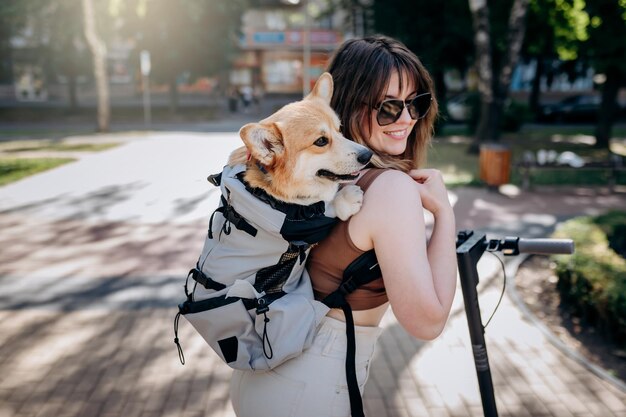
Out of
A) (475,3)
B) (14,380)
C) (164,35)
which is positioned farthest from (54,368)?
(164,35)

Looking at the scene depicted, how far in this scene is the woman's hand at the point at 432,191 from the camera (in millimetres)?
2086

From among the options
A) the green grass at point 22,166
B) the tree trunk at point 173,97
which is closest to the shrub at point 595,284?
the green grass at point 22,166

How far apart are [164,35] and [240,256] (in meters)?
35.3

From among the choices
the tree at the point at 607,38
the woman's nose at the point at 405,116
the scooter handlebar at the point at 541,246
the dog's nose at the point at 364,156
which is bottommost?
the scooter handlebar at the point at 541,246

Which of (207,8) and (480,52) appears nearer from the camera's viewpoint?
(480,52)

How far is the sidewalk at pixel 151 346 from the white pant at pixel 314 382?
133 centimetres

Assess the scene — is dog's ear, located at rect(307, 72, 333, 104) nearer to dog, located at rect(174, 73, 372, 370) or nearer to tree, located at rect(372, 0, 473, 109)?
dog, located at rect(174, 73, 372, 370)

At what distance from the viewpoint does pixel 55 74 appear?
38.8 metres

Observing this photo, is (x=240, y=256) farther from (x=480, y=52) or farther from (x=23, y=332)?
(x=480, y=52)

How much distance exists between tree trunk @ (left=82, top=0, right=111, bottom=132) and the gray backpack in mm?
23313

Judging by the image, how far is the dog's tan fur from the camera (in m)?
2.04

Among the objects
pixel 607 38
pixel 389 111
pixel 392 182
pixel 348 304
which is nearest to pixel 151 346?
pixel 348 304

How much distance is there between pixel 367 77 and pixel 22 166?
15.3 meters

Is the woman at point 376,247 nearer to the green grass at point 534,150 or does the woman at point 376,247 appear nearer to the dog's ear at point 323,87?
the dog's ear at point 323,87
